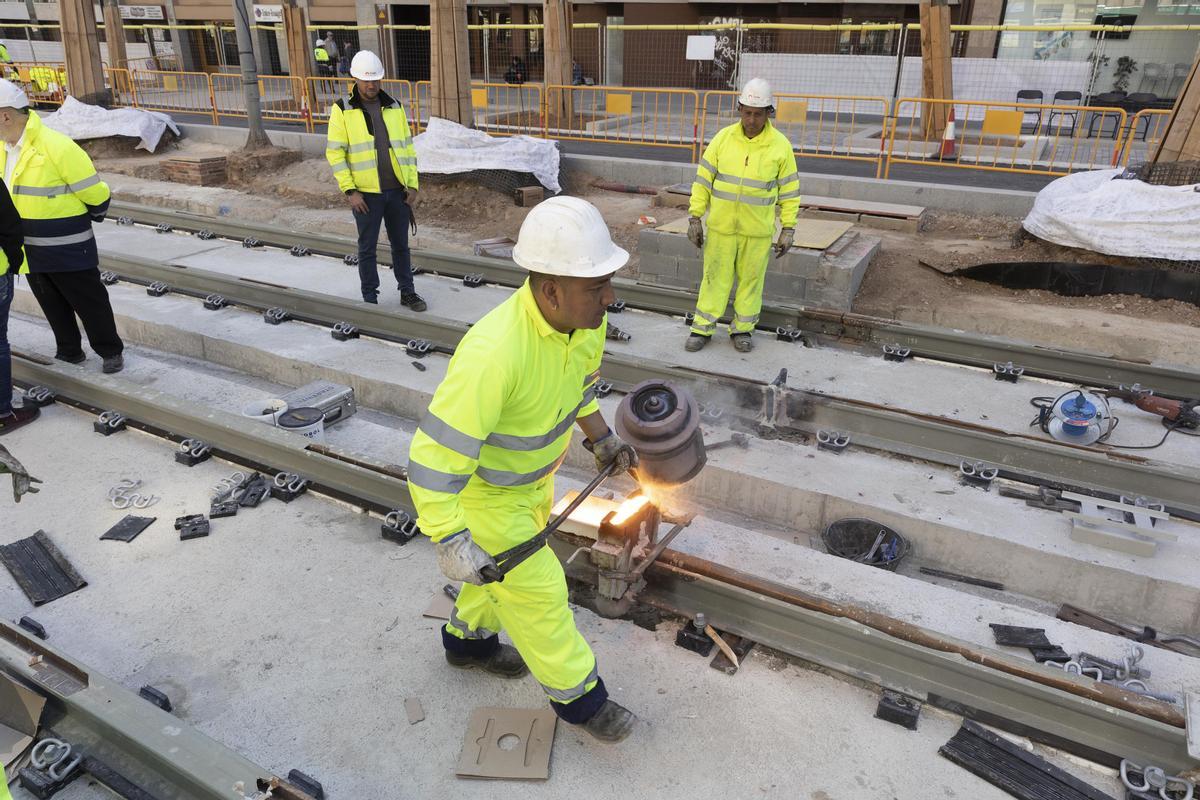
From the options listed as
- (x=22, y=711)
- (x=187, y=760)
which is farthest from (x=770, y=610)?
(x=22, y=711)

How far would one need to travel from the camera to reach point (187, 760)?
298 cm

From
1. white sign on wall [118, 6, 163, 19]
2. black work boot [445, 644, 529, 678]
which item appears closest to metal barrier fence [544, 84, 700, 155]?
black work boot [445, 644, 529, 678]

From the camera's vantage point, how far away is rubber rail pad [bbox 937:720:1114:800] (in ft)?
10.0

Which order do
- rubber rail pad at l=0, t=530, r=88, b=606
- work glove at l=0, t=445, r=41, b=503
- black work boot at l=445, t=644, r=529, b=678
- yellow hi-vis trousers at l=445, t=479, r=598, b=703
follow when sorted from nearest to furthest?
yellow hi-vis trousers at l=445, t=479, r=598, b=703, work glove at l=0, t=445, r=41, b=503, black work boot at l=445, t=644, r=529, b=678, rubber rail pad at l=0, t=530, r=88, b=606

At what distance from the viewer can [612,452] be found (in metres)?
3.38

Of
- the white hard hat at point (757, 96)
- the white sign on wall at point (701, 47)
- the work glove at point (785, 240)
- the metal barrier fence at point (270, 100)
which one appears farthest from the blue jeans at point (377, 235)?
the white sign on wall at point (701, 47)

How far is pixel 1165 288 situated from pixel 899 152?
8108mm

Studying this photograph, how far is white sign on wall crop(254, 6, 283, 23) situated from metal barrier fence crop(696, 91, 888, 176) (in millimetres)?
19515

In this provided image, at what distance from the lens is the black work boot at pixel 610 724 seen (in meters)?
3.18

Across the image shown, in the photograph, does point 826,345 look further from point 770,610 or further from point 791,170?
point 770,610

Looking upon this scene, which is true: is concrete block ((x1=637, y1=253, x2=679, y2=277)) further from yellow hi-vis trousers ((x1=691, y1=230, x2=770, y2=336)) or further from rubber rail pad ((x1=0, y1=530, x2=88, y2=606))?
rubber rail pad ((x1=0, y1=530, x2=88, y2=606))

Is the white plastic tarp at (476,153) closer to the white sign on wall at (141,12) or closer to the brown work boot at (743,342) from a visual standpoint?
the brown work boot at (743,342)

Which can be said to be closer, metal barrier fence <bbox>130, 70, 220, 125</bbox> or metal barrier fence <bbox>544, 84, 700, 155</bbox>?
metal barrier fence <bbox>544, 84, 700, 155</bbox>

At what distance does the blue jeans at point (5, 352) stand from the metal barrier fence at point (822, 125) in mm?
10268
